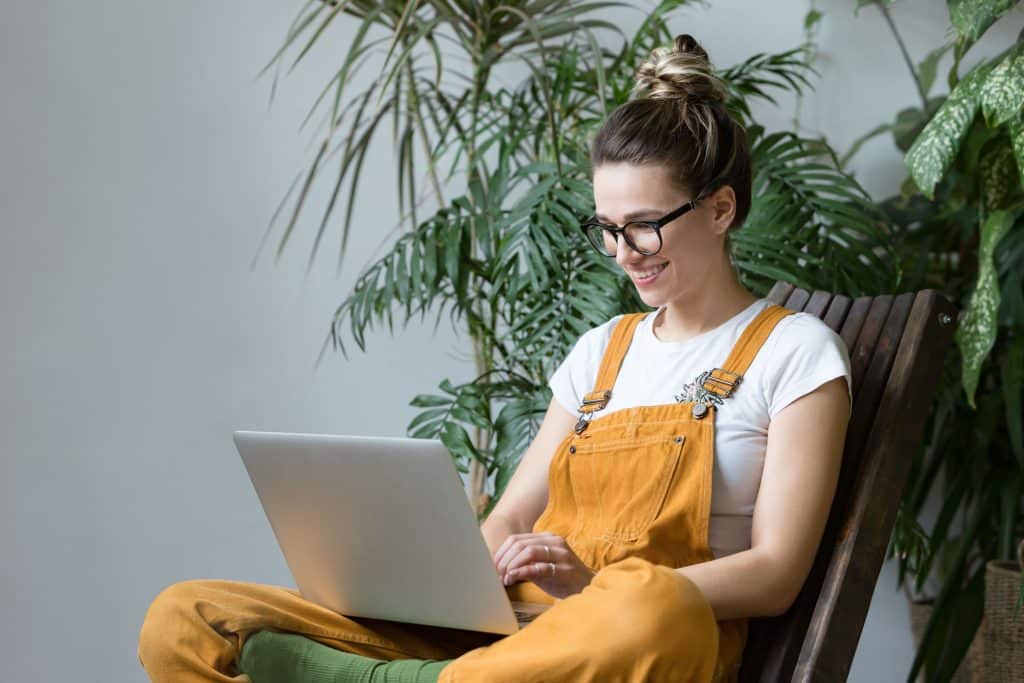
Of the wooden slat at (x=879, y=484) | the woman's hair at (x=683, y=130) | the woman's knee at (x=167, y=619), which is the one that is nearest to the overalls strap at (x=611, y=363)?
the woman's hair at (x=683, y=130)

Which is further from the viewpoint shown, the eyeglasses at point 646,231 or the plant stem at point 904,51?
the plant stem at point 904,51

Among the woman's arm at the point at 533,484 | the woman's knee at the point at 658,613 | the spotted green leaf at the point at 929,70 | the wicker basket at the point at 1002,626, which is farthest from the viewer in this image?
the spotted green leaf at the point at 929,70

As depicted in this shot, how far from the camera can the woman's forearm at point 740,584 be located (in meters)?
1.30

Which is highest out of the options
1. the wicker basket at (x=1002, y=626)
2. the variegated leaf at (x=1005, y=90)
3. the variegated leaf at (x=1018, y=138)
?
the variegated leaf at (x=1005, y=90)

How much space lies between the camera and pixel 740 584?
4.33 ft

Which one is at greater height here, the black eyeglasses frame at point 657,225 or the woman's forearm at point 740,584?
the black eyeglasses frame at point 657,225

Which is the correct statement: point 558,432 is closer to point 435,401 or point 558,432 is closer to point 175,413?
point 435,401

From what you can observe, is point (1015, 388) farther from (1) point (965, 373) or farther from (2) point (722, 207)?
(2) point (722, 207)

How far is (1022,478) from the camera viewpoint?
2537mm

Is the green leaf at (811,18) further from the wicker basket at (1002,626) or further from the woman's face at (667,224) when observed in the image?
the woman's face at (667,224)

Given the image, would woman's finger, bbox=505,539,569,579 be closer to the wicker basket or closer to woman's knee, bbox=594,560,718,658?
woman's knee, bbox=594,560,718,658

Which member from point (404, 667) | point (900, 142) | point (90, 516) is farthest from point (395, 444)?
point (900, 142)

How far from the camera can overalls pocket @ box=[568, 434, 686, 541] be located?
1.48m

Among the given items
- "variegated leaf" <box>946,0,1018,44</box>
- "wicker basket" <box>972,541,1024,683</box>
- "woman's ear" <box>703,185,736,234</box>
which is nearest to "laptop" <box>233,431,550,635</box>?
"woman's ear" <box>703,185,736,234</box>
